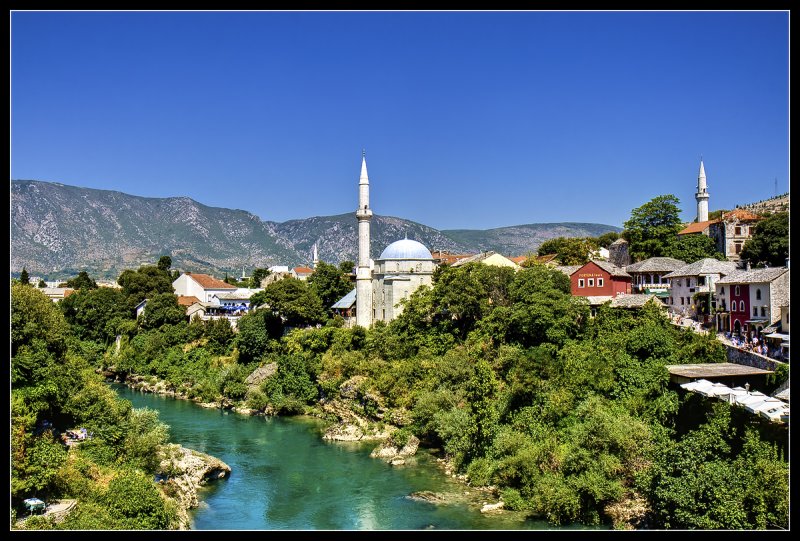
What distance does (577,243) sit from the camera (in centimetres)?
4188

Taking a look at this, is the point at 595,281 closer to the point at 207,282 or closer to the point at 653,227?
the point at 653,227

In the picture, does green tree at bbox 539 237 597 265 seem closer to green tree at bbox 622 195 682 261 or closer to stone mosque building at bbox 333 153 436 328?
green tree at bbox 622 195 682 261

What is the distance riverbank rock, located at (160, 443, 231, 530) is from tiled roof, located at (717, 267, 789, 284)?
16885 mm

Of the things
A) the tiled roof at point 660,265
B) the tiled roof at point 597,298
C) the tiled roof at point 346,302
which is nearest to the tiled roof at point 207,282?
the tiled roof at point 346,302

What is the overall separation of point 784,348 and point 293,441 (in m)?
16.3

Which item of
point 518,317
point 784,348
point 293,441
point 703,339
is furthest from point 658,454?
point 293,441

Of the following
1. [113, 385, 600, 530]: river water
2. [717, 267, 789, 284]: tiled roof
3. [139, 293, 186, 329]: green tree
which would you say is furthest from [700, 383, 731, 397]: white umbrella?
[139, 293, 186, 329]: green tree

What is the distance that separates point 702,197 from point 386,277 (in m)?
20.0

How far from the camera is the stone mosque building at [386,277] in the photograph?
35.5 metres

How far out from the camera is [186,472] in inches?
814

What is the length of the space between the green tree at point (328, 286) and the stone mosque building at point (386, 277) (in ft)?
9.93

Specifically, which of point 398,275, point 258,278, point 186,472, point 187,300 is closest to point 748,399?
point 186,472

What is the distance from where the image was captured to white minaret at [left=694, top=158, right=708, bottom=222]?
4269cm
